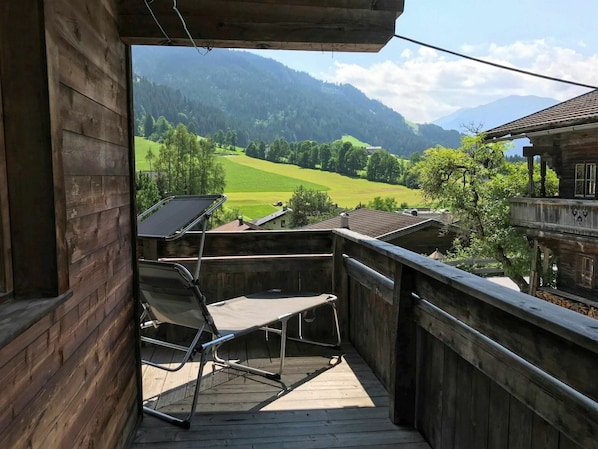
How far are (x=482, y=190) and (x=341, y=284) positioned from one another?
54.2 ft

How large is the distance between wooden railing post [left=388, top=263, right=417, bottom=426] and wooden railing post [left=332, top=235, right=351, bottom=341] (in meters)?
1.32

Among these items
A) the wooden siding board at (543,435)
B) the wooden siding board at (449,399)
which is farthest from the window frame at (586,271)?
the wooden siding board at (543,435)

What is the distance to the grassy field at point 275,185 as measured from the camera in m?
53.3

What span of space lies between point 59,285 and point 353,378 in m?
2.24

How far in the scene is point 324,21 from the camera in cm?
231

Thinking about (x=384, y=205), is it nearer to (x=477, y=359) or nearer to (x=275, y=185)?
(x=275, y=185)

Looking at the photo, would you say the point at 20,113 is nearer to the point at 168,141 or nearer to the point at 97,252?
the point at 97,252

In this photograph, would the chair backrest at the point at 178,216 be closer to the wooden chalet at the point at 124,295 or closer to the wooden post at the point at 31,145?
the wooden chalet at the point at 124,295

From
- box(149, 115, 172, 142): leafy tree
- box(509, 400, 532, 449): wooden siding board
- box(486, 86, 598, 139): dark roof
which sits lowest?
box(509, 400, 532, 449): wooden siding board

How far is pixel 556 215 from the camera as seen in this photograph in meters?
12.8

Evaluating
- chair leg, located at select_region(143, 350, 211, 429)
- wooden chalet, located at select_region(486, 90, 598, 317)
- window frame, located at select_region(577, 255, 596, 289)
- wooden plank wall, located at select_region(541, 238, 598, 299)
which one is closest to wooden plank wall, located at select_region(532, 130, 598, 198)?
wooden chalet, located at select_region(486, 90, 598, 317)

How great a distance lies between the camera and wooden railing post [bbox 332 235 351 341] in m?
3.74

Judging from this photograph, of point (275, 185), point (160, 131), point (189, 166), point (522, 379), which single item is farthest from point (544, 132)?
point (160, 131)

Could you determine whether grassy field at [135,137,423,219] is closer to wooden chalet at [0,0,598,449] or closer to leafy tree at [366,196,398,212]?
leafy tree at [366,196,398,212]
